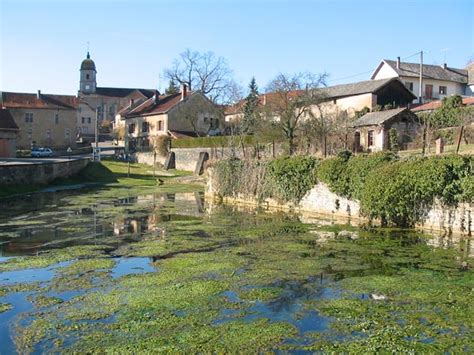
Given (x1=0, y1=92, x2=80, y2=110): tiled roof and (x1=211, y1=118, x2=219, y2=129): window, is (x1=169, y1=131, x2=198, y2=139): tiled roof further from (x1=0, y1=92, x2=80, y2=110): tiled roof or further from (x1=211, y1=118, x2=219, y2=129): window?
(x1=0, y1=92, x2=80, y2=110): tiled roof

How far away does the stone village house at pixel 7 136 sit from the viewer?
57.8 metres

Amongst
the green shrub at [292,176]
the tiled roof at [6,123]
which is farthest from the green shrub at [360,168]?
the tiled roof at [6,123]

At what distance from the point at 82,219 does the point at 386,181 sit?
1484 cm

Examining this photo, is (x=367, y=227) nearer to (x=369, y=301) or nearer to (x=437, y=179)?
(x=437, y=179)

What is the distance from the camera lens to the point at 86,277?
13797 mm

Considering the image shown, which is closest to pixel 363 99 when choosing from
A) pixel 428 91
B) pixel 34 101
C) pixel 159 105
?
pixel 428 91

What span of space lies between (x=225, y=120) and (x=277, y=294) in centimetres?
6324

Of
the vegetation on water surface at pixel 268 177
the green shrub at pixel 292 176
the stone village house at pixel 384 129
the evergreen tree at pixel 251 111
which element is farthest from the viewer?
the evergreen tree at pixel 251 111

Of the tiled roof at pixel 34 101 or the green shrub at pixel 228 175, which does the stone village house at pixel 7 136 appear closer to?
the tiled roof at pixel 34 101

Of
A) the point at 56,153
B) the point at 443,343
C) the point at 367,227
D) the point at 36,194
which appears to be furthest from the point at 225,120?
the point at 443,343

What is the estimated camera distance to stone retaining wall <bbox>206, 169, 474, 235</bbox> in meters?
20.3

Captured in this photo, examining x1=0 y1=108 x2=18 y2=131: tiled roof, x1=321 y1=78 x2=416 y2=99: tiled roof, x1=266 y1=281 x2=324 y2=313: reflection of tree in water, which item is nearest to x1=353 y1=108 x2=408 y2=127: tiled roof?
x1=321 y1=78 x2=416 y2=99: tiled roof

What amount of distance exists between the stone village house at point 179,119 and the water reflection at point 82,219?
3051cm

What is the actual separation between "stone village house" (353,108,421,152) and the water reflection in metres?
14.2
